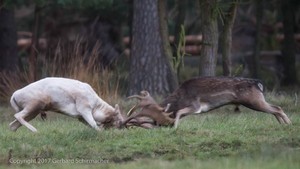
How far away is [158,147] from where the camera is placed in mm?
10867

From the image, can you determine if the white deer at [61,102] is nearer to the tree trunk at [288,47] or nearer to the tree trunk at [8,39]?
the tree trunk at [8,39]

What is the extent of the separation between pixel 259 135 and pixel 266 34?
24.9 m

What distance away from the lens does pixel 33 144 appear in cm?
1095

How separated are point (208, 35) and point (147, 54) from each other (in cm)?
390

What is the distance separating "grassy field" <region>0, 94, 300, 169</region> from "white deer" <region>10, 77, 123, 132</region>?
0.32m

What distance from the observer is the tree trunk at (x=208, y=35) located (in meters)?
16.1

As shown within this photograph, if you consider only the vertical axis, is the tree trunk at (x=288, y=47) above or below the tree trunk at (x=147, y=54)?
below

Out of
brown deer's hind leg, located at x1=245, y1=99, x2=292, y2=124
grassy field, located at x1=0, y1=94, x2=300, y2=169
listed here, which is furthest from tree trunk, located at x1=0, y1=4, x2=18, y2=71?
brown deer's hind leg, located at x1=245, y1=99, x2=292, y2=124

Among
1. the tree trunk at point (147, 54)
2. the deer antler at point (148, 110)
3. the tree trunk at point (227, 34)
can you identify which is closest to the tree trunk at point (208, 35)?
the tree trunk at point (227, 34)

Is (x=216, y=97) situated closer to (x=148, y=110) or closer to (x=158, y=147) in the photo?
(x=148, y=110)

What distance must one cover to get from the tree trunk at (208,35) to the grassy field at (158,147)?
404 cm

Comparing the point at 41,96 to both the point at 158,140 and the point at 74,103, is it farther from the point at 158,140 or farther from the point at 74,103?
the point at 158,140

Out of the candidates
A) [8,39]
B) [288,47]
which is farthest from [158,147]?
[288,47]

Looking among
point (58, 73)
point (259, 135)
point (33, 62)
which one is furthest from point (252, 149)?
point (33, 62)
